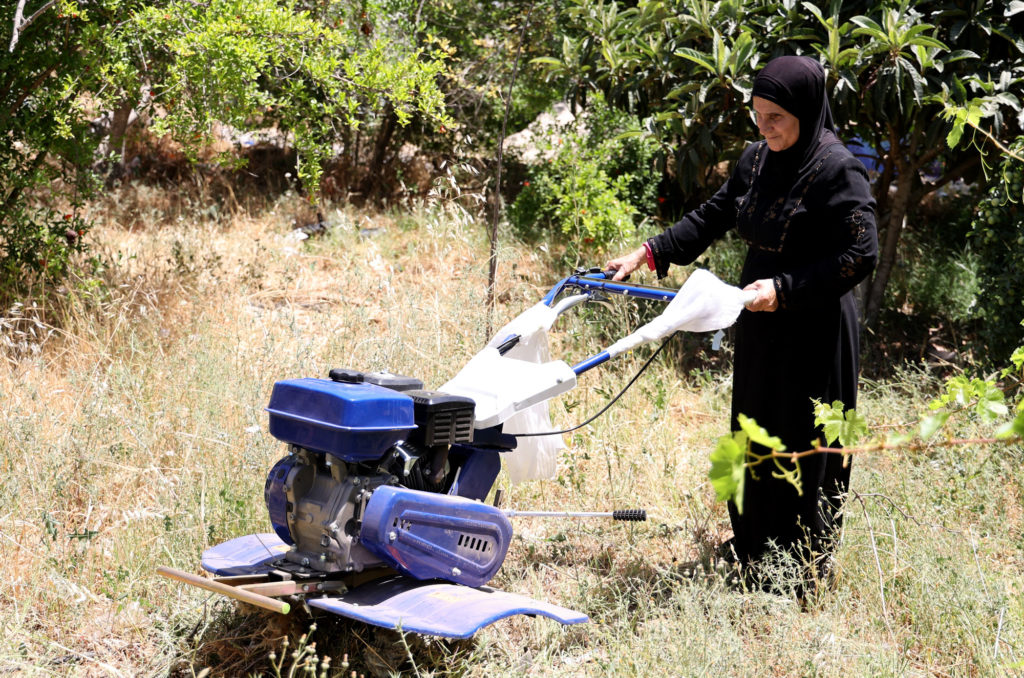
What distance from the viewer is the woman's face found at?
10.4 ft

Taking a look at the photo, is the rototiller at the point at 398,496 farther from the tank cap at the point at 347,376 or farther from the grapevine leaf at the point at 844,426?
the grapevine leaf at the point at 844,426

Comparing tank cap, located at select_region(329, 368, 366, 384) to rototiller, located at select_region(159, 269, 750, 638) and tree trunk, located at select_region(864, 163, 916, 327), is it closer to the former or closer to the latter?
rototiller, located at select_region(159, 269, 750, 638)

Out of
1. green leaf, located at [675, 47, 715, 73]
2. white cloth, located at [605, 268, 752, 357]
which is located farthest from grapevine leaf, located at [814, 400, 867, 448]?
green leaf, located at [675, 47, 715, 73]

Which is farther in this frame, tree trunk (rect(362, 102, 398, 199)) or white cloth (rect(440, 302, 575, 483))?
tree trunk (rect(362, 102, 398, 199))

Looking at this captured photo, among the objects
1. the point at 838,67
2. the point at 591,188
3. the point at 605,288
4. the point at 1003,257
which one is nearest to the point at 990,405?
the point at 605,288

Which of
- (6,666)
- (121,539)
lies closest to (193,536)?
(121,539)

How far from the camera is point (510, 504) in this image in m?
4.25

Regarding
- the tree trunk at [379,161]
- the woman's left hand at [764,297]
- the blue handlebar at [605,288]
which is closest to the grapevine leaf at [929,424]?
the woman's left hand at [764,297]

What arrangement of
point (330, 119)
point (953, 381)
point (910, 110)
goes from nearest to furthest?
point (953, 381)
point (910, 110)
point (330, 119)

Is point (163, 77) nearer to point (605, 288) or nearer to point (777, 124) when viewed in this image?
point (605, 288)

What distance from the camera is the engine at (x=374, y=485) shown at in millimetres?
2756

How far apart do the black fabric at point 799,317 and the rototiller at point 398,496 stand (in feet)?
1.29

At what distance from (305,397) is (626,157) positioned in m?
5.78

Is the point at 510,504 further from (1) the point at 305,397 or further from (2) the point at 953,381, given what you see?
(2) the point at 953,381
